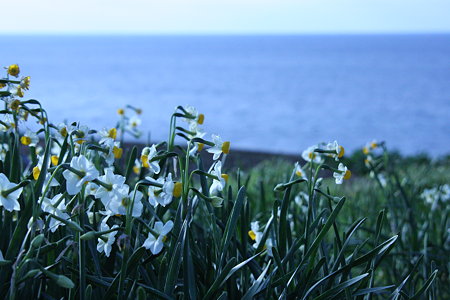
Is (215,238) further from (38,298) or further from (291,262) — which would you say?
(38,298)

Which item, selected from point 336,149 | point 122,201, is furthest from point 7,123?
point 336,149

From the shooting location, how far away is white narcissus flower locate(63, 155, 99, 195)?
1.11 meters

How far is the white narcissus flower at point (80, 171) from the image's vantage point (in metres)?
1.11

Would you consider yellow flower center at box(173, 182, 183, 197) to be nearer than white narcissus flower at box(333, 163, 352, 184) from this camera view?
Yes

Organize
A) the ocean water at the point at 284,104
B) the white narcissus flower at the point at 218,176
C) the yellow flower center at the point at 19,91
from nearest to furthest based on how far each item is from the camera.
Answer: the white narcissus flower at the point at 218,176, the yellow flower center at the point at 19,91, the ocean water at the point at 284,104

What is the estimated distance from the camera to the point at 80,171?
1.11m

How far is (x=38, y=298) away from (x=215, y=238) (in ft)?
1.37

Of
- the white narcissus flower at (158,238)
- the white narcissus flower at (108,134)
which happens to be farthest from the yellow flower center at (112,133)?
the white narcissus flower at (158,238)

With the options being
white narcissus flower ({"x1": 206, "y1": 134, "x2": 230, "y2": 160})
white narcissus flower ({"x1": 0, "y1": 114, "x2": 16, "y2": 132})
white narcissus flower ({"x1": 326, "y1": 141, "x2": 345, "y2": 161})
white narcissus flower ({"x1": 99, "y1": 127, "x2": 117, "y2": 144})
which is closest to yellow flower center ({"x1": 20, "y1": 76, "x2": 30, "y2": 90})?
white narcissus flower ({"x1": 0, "y1": 114, "x2": 16, "y2": 132})

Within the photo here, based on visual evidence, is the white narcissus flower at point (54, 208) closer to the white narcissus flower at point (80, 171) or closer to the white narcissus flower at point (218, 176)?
the white narcissus flower at point (80, 171)

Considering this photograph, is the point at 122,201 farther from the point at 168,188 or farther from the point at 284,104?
the point at 284,104

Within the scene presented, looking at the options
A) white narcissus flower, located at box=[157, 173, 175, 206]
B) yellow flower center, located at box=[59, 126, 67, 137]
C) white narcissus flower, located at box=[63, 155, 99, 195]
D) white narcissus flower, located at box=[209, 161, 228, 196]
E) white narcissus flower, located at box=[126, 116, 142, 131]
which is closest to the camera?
white narcissus flower, located at box=[63, 155, 99, 195]

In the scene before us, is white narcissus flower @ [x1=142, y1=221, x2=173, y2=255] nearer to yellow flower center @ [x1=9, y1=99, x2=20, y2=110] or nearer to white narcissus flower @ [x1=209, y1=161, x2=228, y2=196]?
white narcissus flower @ [x1=209, y1=161, x2=228, y2=196]

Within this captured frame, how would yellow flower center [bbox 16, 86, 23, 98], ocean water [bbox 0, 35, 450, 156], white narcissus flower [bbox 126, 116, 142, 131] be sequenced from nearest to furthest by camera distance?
1. yellow flower center [bbox 16, 86, 23, 98]
2. white narcissus flower [bbox 126, 116, 142, 131]
3. ocean water [bbox 0, 35, 450, 156]
